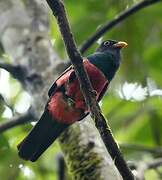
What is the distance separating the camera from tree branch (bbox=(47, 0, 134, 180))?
2223 mm

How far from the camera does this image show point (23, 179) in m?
4.33

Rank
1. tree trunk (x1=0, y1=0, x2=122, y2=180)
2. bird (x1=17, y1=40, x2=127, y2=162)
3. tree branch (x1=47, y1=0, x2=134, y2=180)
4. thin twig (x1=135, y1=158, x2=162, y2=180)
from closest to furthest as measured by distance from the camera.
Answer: tree branch (x1=47, y1=0, x2=134, y2=180) → thin twig (x1=135, y1=158, x2=162, y2=180) → tree trunk (x1=0, y1=0, x2=122, y2=180) → bird (x1=17, y1=40, x2=127, y2=162)

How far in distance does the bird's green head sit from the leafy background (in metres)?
0.06

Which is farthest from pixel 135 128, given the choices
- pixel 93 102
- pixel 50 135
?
pixel 93 102

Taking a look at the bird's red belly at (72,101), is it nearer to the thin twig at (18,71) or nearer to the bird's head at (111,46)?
the thin twig at (18,71)

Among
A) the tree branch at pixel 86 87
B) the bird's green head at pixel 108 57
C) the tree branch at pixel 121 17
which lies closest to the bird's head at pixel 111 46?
the bird's green head at pixel 108 57

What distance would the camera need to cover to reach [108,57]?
12.3 feet

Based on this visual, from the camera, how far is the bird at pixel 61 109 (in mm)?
3273

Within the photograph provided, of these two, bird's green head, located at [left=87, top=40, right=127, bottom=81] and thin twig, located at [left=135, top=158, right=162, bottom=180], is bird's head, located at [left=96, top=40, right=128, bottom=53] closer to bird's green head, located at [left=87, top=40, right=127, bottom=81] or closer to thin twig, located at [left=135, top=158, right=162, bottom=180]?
bird's green head, located at [left=87, top=40, right=127, bottom=81]

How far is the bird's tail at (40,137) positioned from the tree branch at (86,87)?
3.03ft

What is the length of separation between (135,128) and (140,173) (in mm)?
1466

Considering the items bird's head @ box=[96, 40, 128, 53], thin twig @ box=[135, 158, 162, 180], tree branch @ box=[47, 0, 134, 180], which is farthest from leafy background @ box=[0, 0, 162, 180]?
tree branch @ box=[47, 0, 134, 180]

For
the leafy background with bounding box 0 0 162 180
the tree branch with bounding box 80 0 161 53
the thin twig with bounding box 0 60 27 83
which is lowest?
the leafy background with bounding box 0 0 162 180

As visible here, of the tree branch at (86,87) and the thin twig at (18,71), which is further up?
the tree branch at (86,87)
